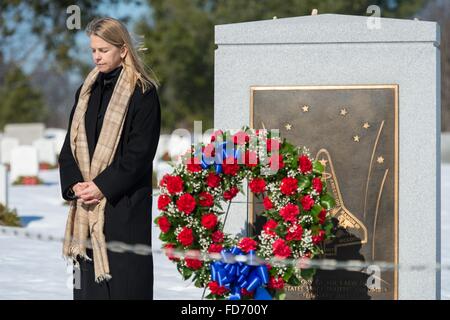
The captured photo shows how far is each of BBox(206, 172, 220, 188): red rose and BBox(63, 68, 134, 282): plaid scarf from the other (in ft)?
2.42

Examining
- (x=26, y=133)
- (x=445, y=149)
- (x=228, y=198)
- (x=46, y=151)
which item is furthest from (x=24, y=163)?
(x=228, y=198)

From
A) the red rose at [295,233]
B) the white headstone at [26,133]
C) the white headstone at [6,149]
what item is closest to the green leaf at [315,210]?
the red rose at [295,233]

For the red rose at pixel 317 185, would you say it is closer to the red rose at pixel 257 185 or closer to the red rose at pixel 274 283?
the red rose at pixel 257 185

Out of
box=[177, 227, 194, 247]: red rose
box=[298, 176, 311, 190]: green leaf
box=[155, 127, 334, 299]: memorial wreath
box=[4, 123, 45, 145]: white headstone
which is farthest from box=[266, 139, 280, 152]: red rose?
box=[4, 123, 45, 145]: white headstone

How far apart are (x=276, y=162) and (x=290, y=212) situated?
0.97 feet

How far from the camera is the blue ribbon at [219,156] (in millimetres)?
5098

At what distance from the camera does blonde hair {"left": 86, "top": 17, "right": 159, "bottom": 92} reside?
14.6 ft

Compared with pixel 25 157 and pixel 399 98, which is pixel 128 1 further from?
pixel 399 98

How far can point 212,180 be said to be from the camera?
5090 mm

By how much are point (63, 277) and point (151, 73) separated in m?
3.60

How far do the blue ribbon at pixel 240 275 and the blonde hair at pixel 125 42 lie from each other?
1056mm

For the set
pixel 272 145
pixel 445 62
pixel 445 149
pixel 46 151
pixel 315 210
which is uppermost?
pixel 445 62

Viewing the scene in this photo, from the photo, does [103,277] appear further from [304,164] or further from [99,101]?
[304,164]

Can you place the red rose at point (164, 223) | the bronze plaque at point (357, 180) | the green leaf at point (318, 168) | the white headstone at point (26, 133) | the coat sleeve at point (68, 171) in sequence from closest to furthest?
the coat sleeve at point (68, 171), the red rose at point (164, 223), the green leaf at point (318, 168), the bronze plaque at point (357, 180), the white headstone at point (26, 133)
